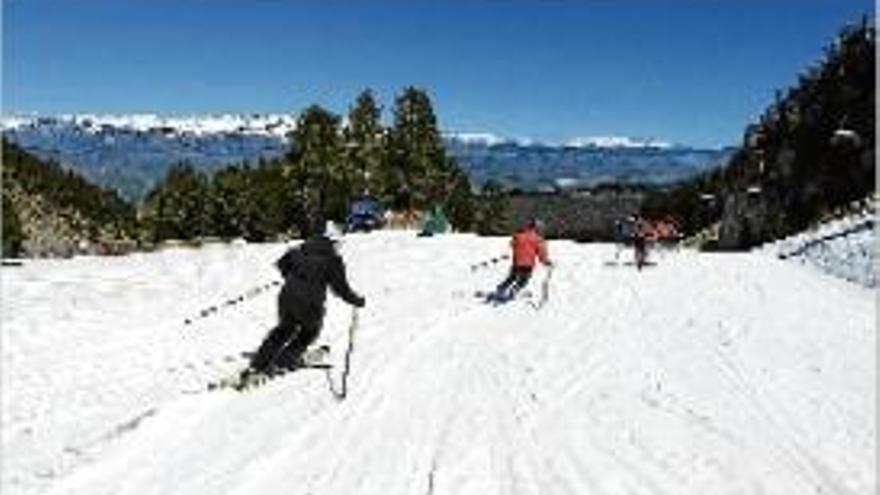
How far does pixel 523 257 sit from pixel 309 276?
1141 centimetres

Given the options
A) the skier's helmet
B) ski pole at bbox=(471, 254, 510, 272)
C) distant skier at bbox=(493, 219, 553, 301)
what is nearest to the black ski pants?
distant skier at bbox=(493, 219, 553, 301)

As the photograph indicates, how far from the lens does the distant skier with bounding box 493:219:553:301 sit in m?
28.2

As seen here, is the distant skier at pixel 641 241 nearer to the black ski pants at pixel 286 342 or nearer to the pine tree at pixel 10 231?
the black ski pants at pixel 286 342

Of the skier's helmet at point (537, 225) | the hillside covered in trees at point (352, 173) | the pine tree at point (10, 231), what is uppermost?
the skier's helmet at point (537, 225)

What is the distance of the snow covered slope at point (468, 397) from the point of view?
1248cm

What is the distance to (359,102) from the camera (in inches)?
4862

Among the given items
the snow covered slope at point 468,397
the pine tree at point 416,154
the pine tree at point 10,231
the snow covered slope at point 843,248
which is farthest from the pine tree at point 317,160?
the snow covered slope at point 468,397

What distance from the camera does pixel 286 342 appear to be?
17.9m

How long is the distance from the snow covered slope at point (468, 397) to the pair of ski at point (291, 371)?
23 cm

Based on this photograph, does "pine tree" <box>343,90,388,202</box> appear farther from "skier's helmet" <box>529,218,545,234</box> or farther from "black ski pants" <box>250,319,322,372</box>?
"black ski pants" <box>250,319,322,372</box>

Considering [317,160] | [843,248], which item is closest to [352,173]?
→ [317,160]

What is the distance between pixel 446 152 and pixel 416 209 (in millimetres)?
10564

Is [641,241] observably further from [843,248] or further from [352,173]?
[352,173]

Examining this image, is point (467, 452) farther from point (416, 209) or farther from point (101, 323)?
point (416, 209)
